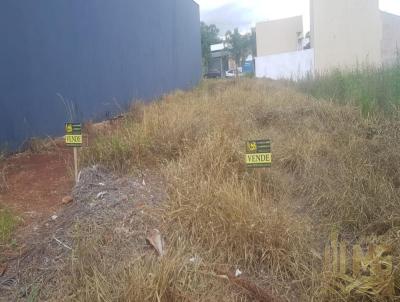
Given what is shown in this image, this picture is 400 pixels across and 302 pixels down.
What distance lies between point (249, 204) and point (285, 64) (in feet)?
58.2

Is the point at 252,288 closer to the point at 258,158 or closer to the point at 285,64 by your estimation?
the point at 258,158

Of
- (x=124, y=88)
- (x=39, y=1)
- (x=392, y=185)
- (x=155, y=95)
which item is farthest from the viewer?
(x=155, y=95)

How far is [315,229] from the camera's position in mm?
2383

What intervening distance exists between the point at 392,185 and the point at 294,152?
93 cm

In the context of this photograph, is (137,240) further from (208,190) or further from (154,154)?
(154,154)

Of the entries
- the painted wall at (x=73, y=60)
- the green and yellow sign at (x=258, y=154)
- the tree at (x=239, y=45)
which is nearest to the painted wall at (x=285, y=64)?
the painted wall at (x=73, y=60)

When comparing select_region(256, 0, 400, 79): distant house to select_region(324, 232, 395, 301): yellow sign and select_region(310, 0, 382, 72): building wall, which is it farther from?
select_region(324, 232, 395, 301): yellow sign

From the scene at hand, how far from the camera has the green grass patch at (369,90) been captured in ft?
15.9

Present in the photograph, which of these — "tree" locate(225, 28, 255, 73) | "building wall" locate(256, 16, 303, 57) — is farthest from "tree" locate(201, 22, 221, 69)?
"building wall" locate(256, 16, 303, 57)

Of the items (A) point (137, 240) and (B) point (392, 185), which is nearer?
(A) point (137, 240)

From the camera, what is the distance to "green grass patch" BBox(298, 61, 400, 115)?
15.9ft

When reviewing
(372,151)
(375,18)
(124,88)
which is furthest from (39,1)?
(375,18)

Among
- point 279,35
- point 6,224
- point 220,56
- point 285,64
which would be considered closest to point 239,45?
point 220,56

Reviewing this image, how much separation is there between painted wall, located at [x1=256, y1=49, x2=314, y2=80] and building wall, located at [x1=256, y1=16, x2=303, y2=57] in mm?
3636
